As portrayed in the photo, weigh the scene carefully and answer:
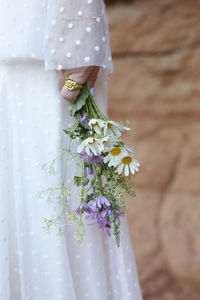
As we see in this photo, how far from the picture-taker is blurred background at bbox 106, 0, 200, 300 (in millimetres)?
2742

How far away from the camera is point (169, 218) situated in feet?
9.48

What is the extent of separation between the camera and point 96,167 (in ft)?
4.31

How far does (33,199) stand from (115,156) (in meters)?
0.26

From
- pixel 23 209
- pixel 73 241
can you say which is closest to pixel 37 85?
pixel 23 209

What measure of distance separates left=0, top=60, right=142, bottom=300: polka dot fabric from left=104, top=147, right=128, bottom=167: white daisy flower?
0.52ft

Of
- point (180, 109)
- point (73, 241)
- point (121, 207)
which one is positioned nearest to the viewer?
point (121, 207)

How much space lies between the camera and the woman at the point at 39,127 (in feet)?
4.23

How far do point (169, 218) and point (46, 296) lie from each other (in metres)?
1.66

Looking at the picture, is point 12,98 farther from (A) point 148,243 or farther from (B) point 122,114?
(A) point 148,243

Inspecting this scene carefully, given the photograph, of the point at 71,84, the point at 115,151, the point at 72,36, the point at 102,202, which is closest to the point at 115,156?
the point at 115,151

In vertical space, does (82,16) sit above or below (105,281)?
above

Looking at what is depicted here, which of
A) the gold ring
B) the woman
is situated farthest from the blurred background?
the gold ring

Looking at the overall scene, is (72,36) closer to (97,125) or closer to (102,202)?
(97,125)

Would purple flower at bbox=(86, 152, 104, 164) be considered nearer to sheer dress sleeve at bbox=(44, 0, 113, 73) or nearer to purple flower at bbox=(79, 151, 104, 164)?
purple flower at bbox=(79, 151, 104, 164)
